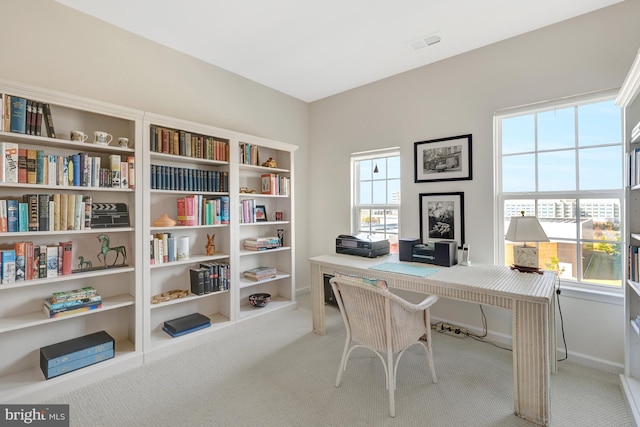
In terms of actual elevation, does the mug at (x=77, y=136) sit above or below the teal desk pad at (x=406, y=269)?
above

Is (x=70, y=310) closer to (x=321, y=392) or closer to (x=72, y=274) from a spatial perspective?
(x=72, y=274)

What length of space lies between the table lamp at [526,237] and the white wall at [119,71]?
280 centimetres

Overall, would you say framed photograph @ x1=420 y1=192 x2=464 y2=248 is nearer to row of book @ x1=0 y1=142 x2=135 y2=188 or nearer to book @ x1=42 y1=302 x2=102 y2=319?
row of book @ x1=0 y1=142 x2=135 y2=188

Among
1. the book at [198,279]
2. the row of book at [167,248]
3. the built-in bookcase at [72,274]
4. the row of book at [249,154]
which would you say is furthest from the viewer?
the row of book at [249,154]

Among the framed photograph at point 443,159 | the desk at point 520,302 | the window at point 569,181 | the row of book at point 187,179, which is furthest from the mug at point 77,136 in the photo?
the window at point 569,181

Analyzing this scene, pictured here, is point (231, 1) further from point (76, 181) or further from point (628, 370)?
point (628, 370)

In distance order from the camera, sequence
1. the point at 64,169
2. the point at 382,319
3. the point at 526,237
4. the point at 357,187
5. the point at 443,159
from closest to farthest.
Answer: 1. the point at 382,319
2. the point at 64,169
3. the point at 526,237
4. the point at 443,159
5. the point at 357,187

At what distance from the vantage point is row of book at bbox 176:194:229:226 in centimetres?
267

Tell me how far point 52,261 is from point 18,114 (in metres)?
0.97

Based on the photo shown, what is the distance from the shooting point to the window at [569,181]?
2232 mm

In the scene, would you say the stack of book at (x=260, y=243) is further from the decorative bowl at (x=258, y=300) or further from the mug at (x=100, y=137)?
the mug at (x=100, y=137)

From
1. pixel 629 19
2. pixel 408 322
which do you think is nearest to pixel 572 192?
pixel 629 19

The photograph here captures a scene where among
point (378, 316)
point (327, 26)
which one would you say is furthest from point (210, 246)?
point (327, 26)

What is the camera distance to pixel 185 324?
2652 mm
